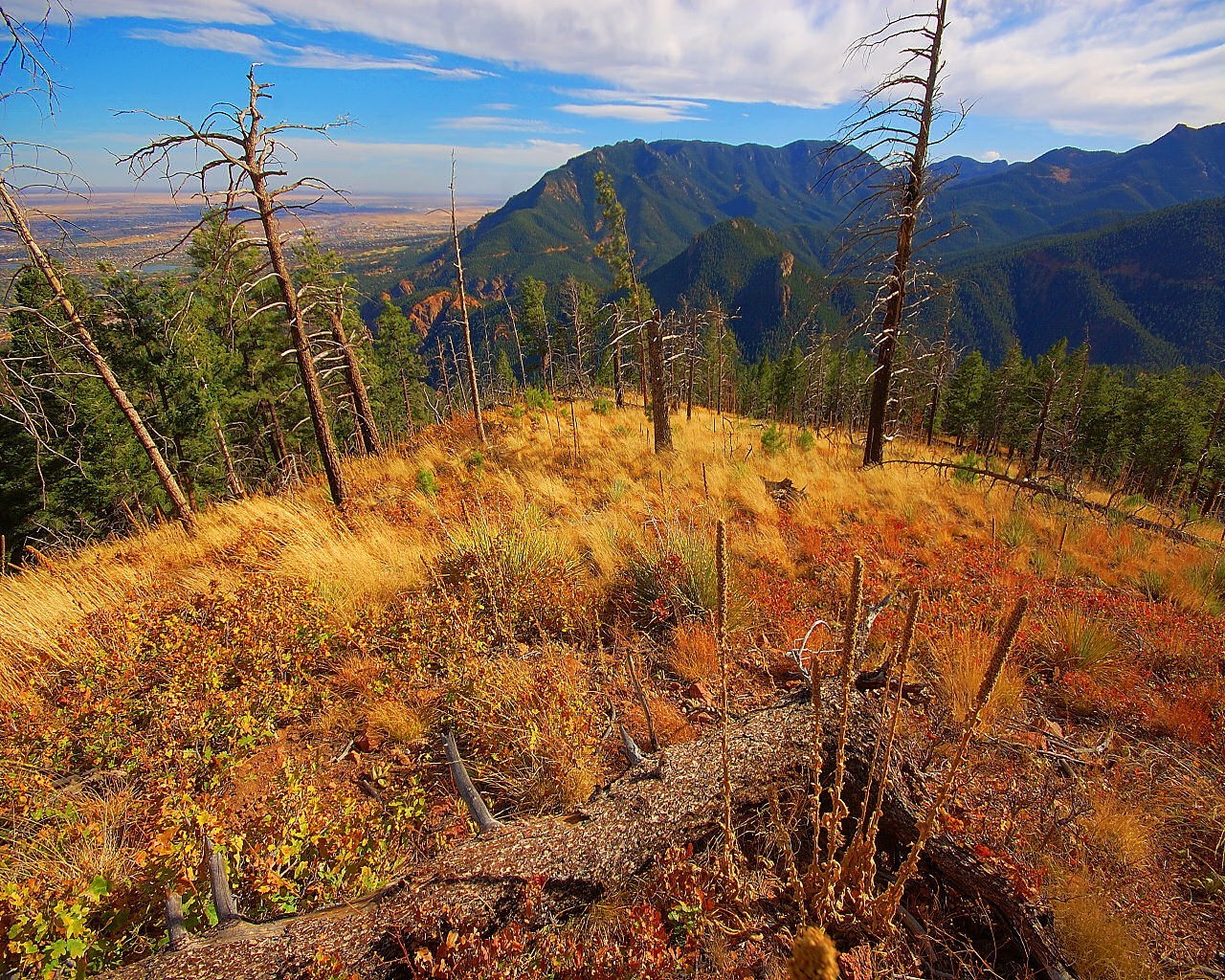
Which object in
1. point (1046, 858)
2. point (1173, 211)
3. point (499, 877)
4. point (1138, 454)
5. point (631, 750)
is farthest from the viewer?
point (1173, 211)

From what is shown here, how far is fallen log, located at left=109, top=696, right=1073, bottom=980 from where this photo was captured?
77.1 inches

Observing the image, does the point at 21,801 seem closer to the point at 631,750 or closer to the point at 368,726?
the point at 368,726

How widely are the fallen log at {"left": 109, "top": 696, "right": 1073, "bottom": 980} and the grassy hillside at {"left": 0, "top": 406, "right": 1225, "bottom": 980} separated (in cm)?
14

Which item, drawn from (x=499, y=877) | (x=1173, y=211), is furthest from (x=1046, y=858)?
(x=1173, y=211)

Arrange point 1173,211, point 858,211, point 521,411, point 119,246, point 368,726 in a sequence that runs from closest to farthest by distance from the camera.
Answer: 1. point 368,726
2. point 119,246
3. point 858,211
4. point 521,411
5. point 1173,211

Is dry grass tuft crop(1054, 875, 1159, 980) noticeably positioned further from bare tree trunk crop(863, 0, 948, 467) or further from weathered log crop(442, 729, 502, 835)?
bare tree trunk crop(863, 0, 948, 467)

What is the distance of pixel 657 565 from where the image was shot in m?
4.82

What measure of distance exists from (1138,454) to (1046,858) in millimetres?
56004

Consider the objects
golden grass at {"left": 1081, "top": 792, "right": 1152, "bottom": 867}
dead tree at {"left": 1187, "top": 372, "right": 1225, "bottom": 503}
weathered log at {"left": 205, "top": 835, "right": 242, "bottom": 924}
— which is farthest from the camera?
dead tree at {"left": 1187, "top": 372, "right": 1225, "bottom": 503}

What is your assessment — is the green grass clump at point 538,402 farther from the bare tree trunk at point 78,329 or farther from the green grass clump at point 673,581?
the green grass clump at point 673,581

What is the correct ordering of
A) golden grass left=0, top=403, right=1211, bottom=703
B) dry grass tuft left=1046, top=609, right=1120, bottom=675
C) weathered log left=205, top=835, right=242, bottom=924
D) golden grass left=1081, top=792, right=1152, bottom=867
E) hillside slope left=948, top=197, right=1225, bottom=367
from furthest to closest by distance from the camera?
hillside slope left=948, top=197, right=1225, bottom=367, golden grass left=0, top=403, right=1211, bottom=703, dry grass tuft left=1046, top=609, right=1120, bottom=675, golden grass left=1081, top=792, right=1152, bottom=867, weathered log left=205, top=835, right=242, bottom=924

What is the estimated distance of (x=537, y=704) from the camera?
339 centimetres

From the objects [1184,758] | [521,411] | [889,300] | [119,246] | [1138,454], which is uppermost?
[119,246]

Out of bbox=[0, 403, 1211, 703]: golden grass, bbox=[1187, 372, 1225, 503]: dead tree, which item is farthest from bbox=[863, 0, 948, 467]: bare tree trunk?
bbox=[1187, 372, 1225, 503]: dead tree
